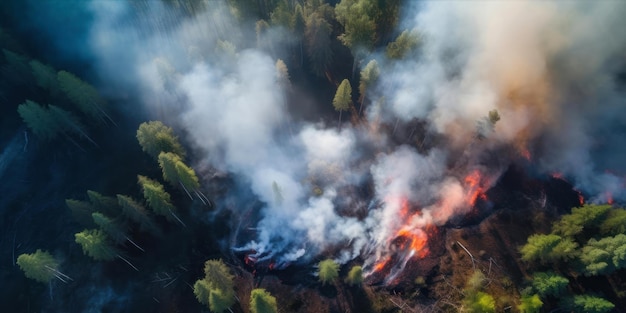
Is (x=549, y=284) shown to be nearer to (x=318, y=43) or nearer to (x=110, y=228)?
(x=318, y=43)

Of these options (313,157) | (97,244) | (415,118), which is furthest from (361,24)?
(97,244)

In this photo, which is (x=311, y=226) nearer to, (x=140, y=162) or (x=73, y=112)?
(x=140, y=162)

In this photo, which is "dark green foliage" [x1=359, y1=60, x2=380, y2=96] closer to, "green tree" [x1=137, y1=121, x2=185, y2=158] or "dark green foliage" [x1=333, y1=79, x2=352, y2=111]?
"dark green foliage" [x1=333, y1=79, x2=352, y2=111]

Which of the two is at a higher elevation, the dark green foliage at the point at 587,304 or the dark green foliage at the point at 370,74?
the dark green foliage at the point at 370,74

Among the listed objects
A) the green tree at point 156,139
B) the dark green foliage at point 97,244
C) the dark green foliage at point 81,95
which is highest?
the dark green foliage at point 81,95

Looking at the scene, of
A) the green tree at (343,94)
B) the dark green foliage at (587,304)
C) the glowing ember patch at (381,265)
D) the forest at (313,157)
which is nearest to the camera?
the dark green foliage at (587,304)

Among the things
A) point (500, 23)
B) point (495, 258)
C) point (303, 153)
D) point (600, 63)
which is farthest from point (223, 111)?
point (600, 63)

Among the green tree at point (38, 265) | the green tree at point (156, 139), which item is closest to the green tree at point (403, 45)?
the green tree at point (156, 139)

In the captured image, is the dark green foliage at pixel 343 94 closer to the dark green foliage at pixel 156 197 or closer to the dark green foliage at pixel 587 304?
the dark green foliage at pixel 156 197
